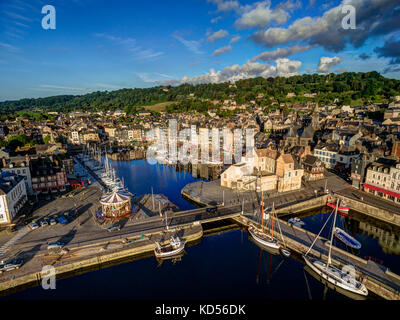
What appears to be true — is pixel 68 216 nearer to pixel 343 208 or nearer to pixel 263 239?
pixel 263 239

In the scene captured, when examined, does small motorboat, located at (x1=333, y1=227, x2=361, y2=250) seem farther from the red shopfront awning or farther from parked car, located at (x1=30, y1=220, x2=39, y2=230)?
parked car, located at (x1=30, y1=220, x2=39, y2=230)

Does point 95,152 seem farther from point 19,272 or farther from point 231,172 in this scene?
point 19,272

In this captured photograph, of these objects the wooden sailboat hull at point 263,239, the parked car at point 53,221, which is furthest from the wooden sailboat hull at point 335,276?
the parked car at point 53,221

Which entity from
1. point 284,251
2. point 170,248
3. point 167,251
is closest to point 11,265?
point 167,251

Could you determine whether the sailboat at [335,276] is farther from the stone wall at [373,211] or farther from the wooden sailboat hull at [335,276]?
the stone wall at [373,211]
